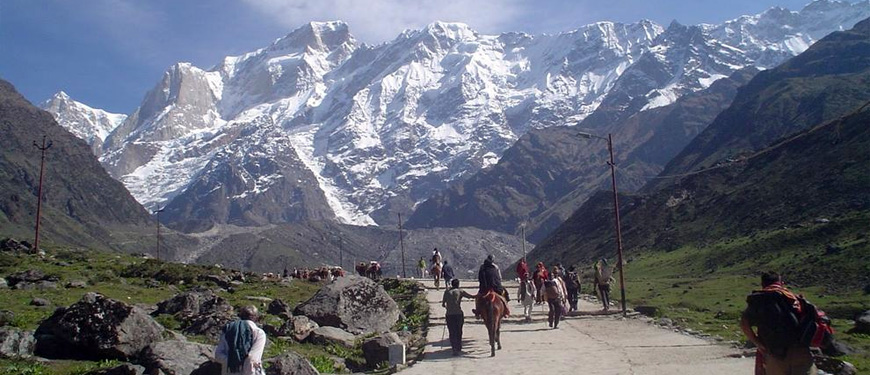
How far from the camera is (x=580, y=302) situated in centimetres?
3719

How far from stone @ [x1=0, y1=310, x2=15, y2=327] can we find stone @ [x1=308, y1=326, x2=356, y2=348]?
8.43 meters

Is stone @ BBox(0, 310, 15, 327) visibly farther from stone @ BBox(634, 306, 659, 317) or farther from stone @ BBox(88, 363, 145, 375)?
stone @ BBox(634, 306, 659, 317)

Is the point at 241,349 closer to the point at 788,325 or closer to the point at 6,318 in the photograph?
the point at 788,325

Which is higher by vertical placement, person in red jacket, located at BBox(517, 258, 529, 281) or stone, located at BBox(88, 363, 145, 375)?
person in red jacket, located at BBox(517, 258, 529, 281)

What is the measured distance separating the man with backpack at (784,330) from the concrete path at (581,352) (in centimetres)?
591

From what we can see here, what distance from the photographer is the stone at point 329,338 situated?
22.7m

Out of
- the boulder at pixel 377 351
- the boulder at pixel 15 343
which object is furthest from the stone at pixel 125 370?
the boulder at pixel 377 351

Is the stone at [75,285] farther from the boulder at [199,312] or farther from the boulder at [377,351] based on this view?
the boulder at [377,351]

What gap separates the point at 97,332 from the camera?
57.1ft

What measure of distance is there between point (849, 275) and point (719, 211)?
59360 millimetres

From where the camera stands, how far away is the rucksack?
10.1 m

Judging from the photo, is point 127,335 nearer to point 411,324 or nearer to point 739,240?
point 411,324

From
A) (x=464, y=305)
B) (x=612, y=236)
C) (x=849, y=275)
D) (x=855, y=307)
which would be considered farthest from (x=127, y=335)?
(x=612, y=236)

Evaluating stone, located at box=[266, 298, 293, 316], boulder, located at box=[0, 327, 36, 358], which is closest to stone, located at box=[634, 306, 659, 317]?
stone, located at box=[266, 298, 293, 316]
